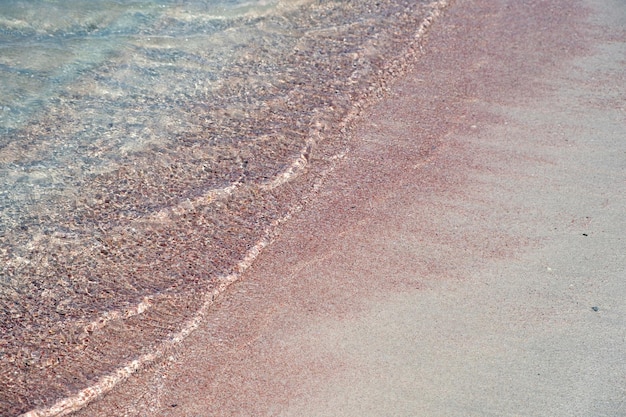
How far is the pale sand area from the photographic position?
2.95 metres

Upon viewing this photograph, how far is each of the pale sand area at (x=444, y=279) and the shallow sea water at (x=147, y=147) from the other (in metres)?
0.22

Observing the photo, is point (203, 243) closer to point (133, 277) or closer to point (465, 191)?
point (133, 277)

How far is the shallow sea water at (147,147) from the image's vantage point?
3.29 metres

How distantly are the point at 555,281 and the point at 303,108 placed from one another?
2009 millimetres

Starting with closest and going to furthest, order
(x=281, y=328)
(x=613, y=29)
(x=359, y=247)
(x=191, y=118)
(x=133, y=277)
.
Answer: (x=281, y=328), (x=133, y=277), (x=359, y=247), (x=191, y=118), (x=613, y=29)

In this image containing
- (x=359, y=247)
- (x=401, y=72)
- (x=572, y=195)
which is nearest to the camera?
(x=359, y=247)

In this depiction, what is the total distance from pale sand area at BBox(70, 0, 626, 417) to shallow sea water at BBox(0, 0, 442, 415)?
218 mm

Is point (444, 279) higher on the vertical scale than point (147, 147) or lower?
lower

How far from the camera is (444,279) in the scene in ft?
11.6

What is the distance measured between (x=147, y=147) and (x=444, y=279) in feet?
6.25

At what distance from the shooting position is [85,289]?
343 cm

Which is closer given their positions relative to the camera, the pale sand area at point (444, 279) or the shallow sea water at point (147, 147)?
the pale sand area at point (444, 279)

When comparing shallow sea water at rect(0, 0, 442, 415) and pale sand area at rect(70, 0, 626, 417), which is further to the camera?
shallow sea water at rect(0, 0, 442, 415)

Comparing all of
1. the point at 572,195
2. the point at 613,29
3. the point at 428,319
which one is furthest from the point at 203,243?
the point at 613,29
